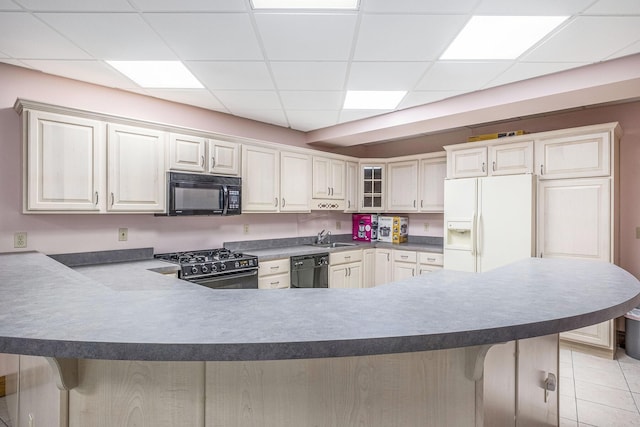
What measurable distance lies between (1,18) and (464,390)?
309 cm

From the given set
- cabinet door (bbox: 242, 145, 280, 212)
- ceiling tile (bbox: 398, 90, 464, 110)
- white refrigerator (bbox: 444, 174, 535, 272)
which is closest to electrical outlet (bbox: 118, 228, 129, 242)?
cabinet door (bbox: 242, 145, 280, 212)

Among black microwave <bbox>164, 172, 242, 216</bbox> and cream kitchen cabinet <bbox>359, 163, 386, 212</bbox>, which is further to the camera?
cream kitchen cabinet <bbox>359, 163, 386, 212</bbox>

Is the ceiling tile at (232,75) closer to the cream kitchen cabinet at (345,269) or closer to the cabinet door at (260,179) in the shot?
the cabinet door at (260,179)

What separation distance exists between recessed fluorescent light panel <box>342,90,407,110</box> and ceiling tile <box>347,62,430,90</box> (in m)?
0.13

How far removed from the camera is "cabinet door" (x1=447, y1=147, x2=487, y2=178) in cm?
388

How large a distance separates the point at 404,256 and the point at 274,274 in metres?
1.91

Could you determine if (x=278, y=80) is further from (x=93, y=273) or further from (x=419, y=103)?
(x=93, y=273)

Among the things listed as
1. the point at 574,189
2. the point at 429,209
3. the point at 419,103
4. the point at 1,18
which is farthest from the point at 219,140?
the point at 574,189

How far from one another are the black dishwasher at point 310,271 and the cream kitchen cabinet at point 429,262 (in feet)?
4.20

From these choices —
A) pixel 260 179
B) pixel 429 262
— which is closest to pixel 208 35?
pixel 260 179

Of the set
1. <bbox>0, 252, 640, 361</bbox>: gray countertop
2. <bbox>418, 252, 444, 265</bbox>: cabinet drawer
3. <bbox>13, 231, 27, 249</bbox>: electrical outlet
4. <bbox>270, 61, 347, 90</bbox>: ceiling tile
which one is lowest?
<bbox>418, 252, 444, 265</bbox>: cabinet drawer

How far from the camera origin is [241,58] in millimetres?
2510

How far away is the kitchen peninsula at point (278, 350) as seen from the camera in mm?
764

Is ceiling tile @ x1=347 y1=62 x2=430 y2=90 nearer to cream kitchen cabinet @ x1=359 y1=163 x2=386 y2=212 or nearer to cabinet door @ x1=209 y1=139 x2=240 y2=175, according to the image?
cabinet door @ x1=209 y1=139 x2=240 y2=175
